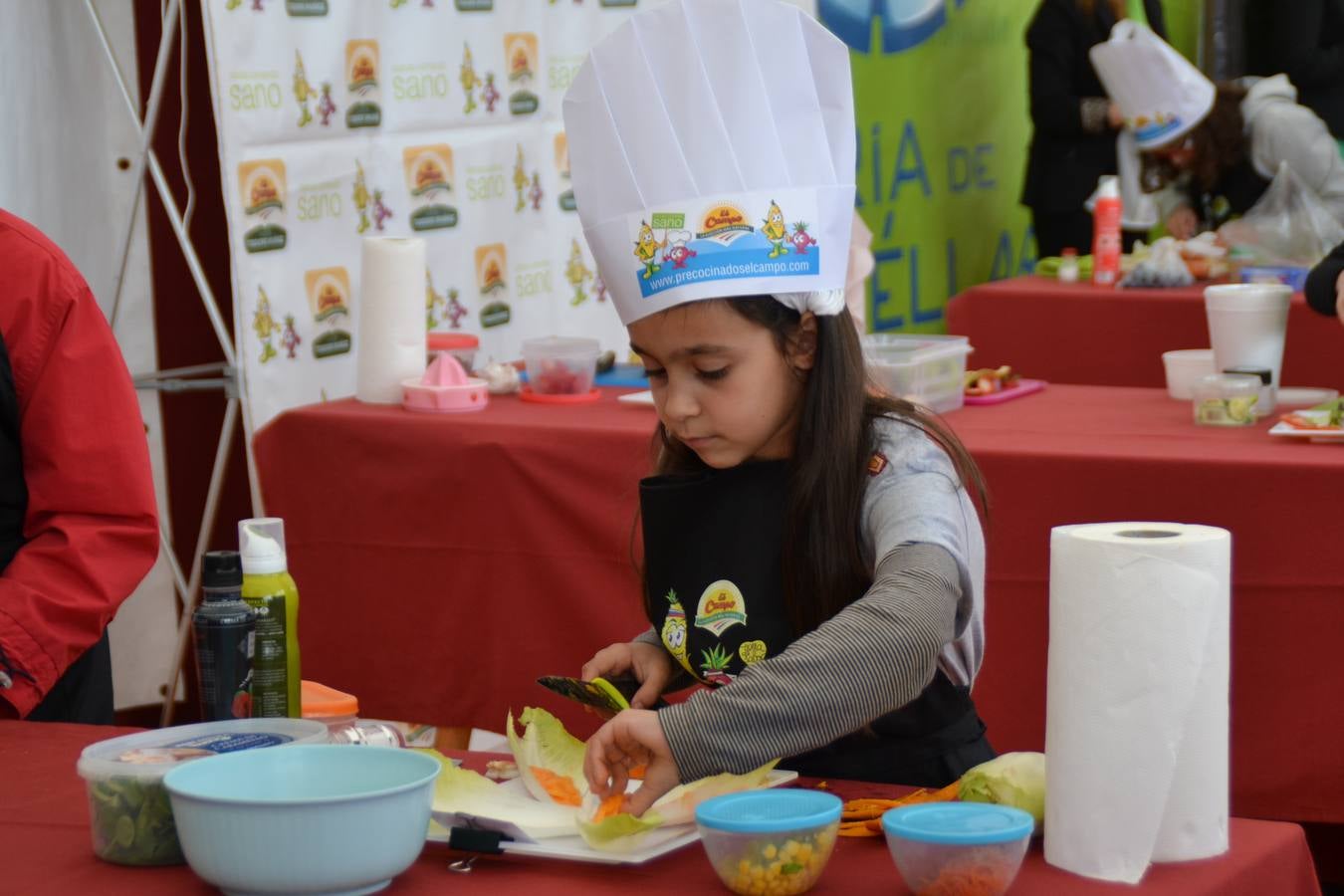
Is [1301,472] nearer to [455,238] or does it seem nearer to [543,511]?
[543,511]

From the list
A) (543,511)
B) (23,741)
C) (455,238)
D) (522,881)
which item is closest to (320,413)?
(543,511)

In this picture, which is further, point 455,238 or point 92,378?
point 455,238

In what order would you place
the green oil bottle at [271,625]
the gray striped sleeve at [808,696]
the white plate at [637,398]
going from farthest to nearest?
the white plate at [637,398] < the green oil bottle at [271,625] < the gray striped sleeve at [808,696]

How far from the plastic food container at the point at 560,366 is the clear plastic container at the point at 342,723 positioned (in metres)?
1.50

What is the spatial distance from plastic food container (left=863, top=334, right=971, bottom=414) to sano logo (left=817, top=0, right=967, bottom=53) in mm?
2587

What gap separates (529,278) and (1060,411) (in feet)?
4.98

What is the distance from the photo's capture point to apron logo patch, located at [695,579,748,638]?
65.9 inches

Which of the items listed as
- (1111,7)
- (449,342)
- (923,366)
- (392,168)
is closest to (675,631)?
(923,366)

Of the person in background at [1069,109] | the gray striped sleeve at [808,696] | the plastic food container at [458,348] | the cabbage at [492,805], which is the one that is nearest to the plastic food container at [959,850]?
the gray striped sleeve at [808,696]

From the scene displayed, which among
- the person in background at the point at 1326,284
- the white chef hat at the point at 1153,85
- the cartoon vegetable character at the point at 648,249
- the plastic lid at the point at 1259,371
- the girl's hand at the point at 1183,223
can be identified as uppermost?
the white chef hat at the point at 1153,85

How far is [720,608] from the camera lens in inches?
66.4

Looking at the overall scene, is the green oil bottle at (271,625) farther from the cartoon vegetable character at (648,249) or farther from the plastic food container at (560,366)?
the plastic food container at (560,366)

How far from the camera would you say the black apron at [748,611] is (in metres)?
1.62

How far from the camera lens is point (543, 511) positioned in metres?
2.88
